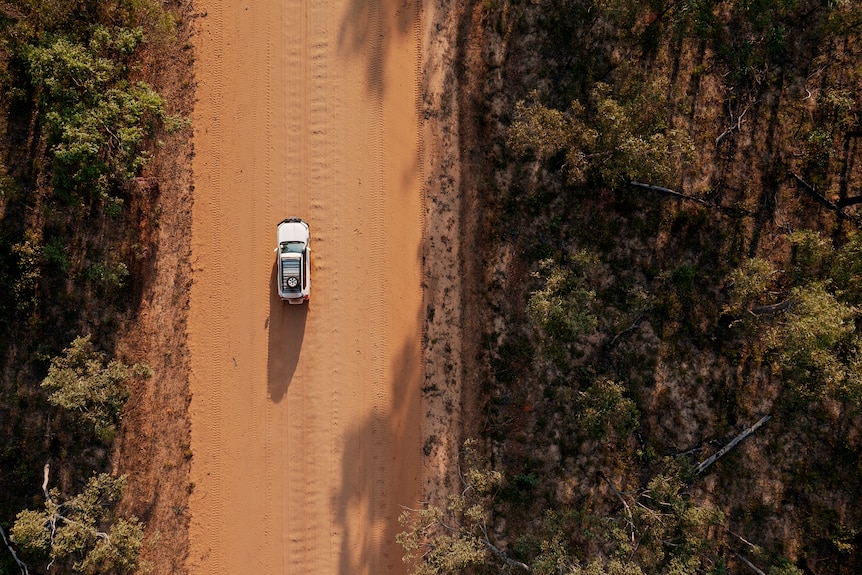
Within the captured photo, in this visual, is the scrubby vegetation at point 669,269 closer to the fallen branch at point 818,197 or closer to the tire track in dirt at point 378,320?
the fallen branch at point 818,197

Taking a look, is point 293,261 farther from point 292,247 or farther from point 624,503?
point 624,503

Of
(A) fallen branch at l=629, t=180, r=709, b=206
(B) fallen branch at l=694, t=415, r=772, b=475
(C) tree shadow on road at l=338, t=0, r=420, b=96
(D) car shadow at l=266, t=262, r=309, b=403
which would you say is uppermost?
(C) tree shadow on road at l=338, t=0, r=420, b=96

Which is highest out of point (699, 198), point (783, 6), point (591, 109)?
point (783, 6)

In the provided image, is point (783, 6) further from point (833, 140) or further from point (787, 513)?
point (787, 513)

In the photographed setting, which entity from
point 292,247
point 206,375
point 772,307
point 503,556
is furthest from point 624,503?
point 206,375

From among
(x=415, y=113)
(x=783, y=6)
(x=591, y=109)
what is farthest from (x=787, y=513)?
(x=415, y=113)

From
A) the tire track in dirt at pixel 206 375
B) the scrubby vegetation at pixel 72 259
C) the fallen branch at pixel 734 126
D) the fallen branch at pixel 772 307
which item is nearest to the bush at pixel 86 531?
the scrubby vegetation at pixel 72 259

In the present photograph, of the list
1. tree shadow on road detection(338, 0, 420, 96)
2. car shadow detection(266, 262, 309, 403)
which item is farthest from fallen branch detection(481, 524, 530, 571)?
tree shadow on road detection(338, 0, 420, 96)

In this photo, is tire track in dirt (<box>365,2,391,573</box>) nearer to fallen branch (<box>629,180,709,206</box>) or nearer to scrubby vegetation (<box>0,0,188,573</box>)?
scrubby vegetation (<box>0,0,188,573</box>)
